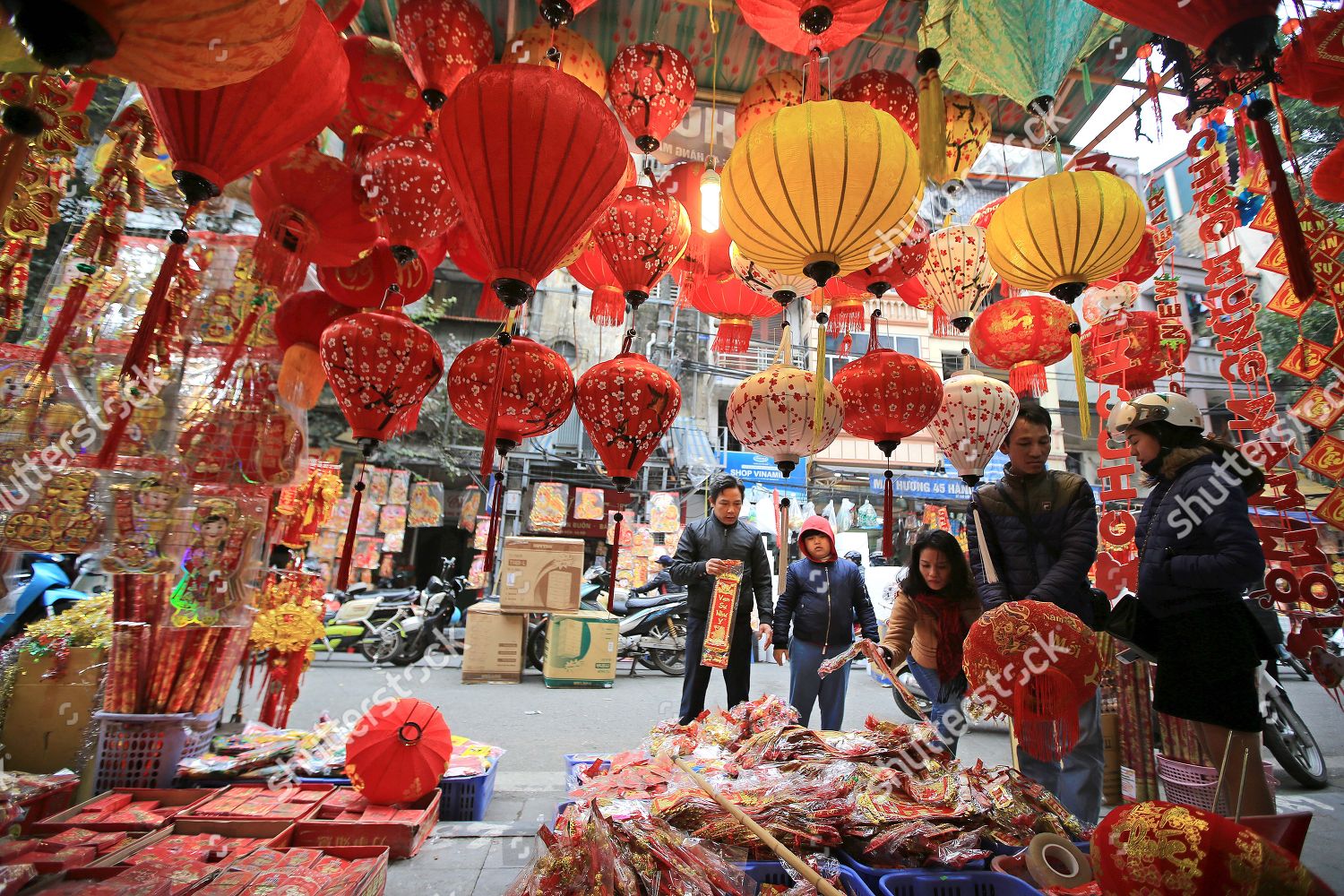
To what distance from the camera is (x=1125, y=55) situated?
2.98 metres

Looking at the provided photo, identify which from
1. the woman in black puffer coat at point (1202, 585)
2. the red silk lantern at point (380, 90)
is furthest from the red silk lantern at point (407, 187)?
the woman in black puffer coat at point (1202, 585)

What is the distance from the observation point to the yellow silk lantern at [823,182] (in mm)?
1722

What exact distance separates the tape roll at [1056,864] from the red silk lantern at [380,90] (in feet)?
10.7

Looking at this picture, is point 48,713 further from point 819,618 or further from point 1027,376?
point 1027,376

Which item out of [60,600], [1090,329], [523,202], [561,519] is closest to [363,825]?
[523,202]


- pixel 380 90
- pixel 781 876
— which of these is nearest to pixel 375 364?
pixel 380 90

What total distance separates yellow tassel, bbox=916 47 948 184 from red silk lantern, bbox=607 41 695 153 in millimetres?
980

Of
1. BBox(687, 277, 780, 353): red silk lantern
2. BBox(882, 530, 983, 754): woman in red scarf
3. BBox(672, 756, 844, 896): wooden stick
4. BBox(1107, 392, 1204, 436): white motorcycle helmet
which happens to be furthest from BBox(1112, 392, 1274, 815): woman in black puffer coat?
BBox(687, 277, 780, 353): red silk lantern

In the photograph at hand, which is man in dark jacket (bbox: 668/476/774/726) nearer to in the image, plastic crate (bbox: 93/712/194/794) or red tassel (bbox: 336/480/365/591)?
red tassel (bbox: 336/480/365/591)

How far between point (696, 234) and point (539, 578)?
193 inches

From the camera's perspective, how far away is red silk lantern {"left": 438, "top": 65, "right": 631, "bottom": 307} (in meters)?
1.62

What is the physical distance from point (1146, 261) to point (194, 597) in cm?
515

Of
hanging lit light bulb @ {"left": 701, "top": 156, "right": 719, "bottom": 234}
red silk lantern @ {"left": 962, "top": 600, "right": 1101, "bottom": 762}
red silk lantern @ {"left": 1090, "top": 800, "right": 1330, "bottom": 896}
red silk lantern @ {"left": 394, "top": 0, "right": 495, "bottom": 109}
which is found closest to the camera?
red silk lantern @ {"left": 1090, "top": 800, "right": 1330, "bottom": 896}

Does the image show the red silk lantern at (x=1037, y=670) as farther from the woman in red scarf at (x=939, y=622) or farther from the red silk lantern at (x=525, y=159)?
the red silk lantern at (x=525, y=159)
